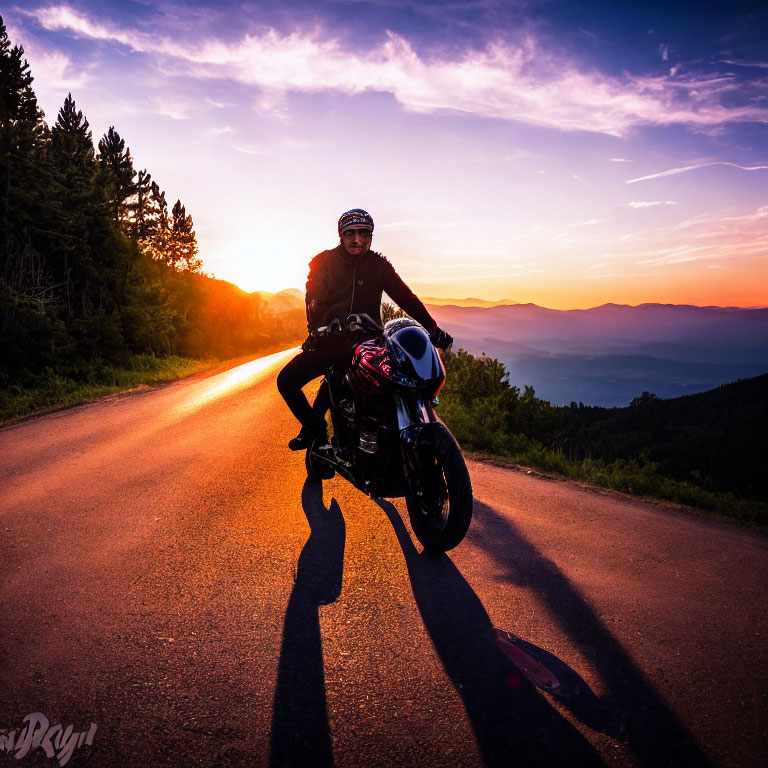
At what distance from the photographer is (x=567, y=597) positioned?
109 inches

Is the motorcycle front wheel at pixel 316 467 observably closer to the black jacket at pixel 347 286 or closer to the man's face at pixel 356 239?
the black jacket at pixel 347 286

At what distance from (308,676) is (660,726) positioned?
1.46 meters

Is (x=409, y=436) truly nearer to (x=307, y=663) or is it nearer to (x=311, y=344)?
(x=307, y=663)

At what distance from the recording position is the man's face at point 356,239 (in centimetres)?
400

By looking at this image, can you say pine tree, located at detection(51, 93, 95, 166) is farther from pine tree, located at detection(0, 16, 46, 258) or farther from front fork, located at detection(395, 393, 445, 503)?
front fork, located at detection(395, 393, 445, 503)

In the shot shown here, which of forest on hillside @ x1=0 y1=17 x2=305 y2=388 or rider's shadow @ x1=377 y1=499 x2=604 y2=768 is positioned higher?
forest on hillside @ x1=0 y1=17 x2=305 y2=388

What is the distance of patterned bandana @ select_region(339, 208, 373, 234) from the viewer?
3979 millimetres

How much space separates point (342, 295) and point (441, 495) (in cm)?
210

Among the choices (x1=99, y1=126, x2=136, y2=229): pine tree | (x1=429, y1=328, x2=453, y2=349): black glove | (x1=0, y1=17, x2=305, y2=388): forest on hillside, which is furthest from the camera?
(x1=99, y1=126, x2=136, y2=229): pine tree

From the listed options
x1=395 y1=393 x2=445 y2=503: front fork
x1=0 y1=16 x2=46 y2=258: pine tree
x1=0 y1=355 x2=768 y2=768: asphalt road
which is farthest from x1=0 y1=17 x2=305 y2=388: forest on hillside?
x1=395 y1=393 x2=445 y2=503: front fork

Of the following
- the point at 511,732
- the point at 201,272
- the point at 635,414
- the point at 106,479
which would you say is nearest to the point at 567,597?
the point at 511,732

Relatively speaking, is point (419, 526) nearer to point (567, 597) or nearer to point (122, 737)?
point (567, 597)

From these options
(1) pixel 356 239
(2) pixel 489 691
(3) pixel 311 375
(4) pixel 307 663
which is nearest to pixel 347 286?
(1) pixel 356 239

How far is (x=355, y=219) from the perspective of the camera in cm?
398
